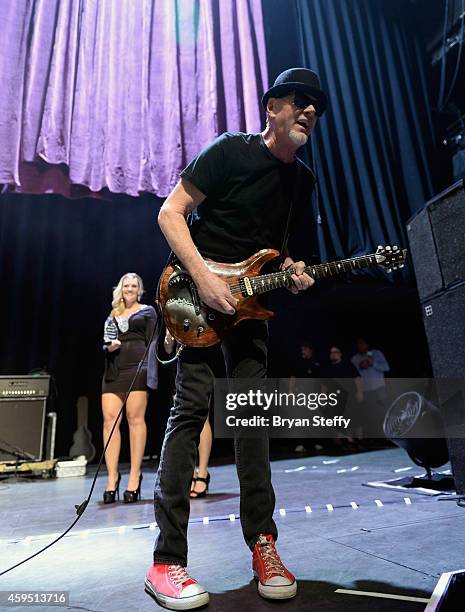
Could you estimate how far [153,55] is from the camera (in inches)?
182

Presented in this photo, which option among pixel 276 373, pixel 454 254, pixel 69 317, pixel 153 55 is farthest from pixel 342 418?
pixel 153 55

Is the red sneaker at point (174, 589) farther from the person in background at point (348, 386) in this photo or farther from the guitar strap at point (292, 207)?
the person in background at point (348, 386)

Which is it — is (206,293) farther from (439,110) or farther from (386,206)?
(439,110)

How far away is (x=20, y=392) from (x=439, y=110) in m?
6.16

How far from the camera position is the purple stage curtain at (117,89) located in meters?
4.11

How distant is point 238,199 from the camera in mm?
1603

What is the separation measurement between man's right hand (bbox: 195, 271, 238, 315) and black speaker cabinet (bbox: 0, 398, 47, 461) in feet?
13.4

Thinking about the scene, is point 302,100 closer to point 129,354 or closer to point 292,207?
point 292,207

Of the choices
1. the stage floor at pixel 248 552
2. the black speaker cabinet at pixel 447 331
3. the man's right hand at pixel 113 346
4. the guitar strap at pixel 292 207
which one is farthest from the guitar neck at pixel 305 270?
the man's right hand at pixel 113 346

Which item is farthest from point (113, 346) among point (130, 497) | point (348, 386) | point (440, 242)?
point (348, 386)

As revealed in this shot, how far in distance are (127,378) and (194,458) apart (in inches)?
76.7

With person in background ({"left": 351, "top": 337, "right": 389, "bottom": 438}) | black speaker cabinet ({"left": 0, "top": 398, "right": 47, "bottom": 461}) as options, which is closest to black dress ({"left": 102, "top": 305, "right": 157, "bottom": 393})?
Result: black speaker cabinet ({"left": 0, "top": 398, "right": 47, "bottom": 461})

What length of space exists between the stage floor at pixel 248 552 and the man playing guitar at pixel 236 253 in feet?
0.39

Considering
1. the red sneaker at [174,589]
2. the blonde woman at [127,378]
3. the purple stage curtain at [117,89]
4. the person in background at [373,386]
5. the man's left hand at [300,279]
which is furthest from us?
the person in background at [373,386]
